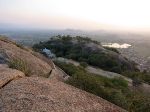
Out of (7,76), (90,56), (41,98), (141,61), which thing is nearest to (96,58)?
(90,56)

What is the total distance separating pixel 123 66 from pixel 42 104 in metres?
35.2

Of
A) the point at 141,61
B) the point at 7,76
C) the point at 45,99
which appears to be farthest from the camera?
the point at 141,61

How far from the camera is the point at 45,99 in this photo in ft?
18.7

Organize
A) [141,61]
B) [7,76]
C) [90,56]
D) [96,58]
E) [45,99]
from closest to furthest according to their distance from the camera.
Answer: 1. [45,99]
2. [7,76]
3. [96,58]
4. [90,56]
5. [141,61]

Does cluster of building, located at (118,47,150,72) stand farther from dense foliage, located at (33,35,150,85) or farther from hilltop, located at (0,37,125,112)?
hilltop, located at (0,37,125,112)

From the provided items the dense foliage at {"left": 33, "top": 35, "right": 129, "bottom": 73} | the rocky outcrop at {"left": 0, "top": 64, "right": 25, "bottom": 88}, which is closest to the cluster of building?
the dense foliage at {"left": 33, "top": 35, "right": 129, "bottom": 73}

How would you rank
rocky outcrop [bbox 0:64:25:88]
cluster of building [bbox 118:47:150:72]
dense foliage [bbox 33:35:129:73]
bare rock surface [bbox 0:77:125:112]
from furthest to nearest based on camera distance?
cluster of building [bbox 118:47:150:72] → dense foliage [bbox 33:35:129:73] → rocky outcrop [bbox 0:64:25:88] → bare rock surface [bbox 0:77:125:112]

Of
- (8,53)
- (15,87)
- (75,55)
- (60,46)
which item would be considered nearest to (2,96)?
(15,87)

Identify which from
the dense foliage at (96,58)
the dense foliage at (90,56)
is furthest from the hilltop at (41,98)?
the dense foliage at (90,56)

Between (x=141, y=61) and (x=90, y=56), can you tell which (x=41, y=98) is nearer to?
(x=90, y=56)

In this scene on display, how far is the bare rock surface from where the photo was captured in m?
5.21

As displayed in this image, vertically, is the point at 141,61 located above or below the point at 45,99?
below

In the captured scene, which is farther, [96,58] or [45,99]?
[96,58]

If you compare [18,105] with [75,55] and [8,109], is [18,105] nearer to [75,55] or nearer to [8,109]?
[8,109]
